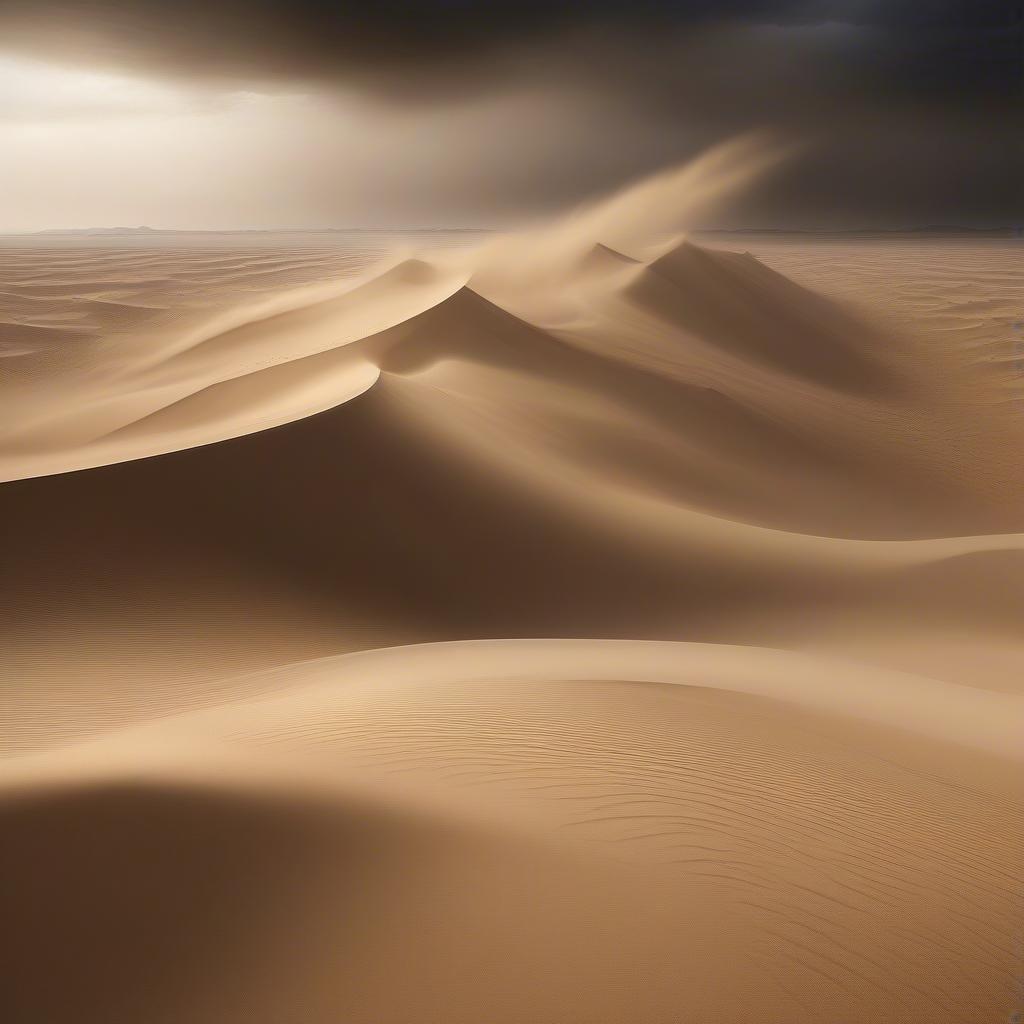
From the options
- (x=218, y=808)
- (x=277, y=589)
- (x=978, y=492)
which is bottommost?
(x=978, y=492)

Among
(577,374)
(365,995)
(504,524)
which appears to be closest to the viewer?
(365,995)

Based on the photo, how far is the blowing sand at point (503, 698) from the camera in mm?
3438

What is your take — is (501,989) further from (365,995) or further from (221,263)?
(221,263)

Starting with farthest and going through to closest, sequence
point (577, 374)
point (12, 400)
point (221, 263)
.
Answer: point (221, 263)
point (12, 400)
point (577, 374)

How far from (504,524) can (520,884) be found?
7.21 m

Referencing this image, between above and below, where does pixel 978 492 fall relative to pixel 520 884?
below

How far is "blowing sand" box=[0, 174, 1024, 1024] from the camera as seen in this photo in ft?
11.3

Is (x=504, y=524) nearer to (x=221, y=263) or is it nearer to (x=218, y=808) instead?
(x=218, y=808)

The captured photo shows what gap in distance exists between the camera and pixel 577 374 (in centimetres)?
1897

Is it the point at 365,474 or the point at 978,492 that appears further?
the point at 978,492

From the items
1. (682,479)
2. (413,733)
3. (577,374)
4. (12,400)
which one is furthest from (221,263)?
(413,733)

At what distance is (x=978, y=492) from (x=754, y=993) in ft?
50.5

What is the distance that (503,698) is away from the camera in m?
5.92

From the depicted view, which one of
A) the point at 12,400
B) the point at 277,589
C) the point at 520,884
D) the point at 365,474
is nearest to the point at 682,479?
the point at 365,474
